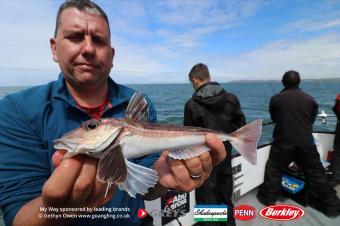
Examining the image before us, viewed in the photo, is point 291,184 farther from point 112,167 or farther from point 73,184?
point 73,184

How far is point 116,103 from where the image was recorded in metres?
2.80

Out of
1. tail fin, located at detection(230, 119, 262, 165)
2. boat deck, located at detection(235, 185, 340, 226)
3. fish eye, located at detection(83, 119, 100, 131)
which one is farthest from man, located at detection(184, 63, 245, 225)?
fish eye, located at detection(83, 119, 100, 131)

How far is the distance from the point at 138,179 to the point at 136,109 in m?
0.68

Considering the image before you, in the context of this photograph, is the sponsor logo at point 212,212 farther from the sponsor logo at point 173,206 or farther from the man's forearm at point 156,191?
the man's forearm at point 156,191

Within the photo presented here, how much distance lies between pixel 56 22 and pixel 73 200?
195 centimetres

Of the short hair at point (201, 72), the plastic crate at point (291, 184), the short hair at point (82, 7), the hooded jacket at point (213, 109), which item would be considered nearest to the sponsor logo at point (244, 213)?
the plastic crate at point (291, 184)

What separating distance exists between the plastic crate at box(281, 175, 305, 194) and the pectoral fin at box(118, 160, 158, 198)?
20.0ft

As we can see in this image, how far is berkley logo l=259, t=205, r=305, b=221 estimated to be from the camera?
6371 millimetres

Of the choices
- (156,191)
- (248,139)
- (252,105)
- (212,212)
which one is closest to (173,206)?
(212,212)

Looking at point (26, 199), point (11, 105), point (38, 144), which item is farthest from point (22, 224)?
point (11, 105)

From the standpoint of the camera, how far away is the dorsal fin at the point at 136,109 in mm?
A: 2369

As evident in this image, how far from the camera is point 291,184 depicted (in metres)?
6.95

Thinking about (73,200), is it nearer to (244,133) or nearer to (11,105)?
(11,105)

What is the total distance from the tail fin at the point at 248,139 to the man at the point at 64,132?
12.4 inches
